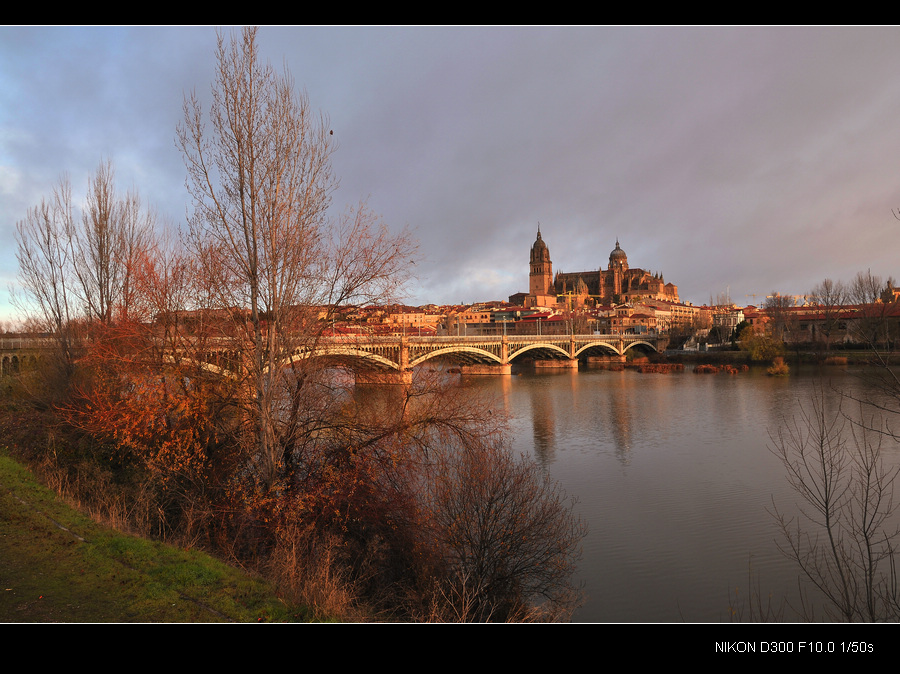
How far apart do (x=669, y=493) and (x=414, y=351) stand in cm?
2787

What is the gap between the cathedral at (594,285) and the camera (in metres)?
149

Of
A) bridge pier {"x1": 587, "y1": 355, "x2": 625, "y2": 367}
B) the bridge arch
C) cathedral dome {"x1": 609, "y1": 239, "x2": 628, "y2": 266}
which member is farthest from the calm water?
cathedral dome {"x1": 609, "y1": 239, "x2": 628, "y2": 266}

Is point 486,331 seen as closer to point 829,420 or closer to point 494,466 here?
point 829,420

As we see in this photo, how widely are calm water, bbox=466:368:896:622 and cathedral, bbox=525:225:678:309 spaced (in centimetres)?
11706

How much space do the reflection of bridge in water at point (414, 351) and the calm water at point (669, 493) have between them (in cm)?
360

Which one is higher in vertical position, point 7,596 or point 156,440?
point 156,440

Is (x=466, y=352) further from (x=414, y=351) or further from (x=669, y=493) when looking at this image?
(x=669, y=493)

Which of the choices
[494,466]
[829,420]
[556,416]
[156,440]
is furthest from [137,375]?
[829,420]

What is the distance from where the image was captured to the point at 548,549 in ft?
28.8

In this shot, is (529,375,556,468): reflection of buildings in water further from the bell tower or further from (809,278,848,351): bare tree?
the bell tower

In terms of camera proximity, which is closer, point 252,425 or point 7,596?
point 7,596

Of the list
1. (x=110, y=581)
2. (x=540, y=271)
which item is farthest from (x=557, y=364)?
(x=540, y=271)

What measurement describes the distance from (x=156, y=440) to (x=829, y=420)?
75.2 feet
